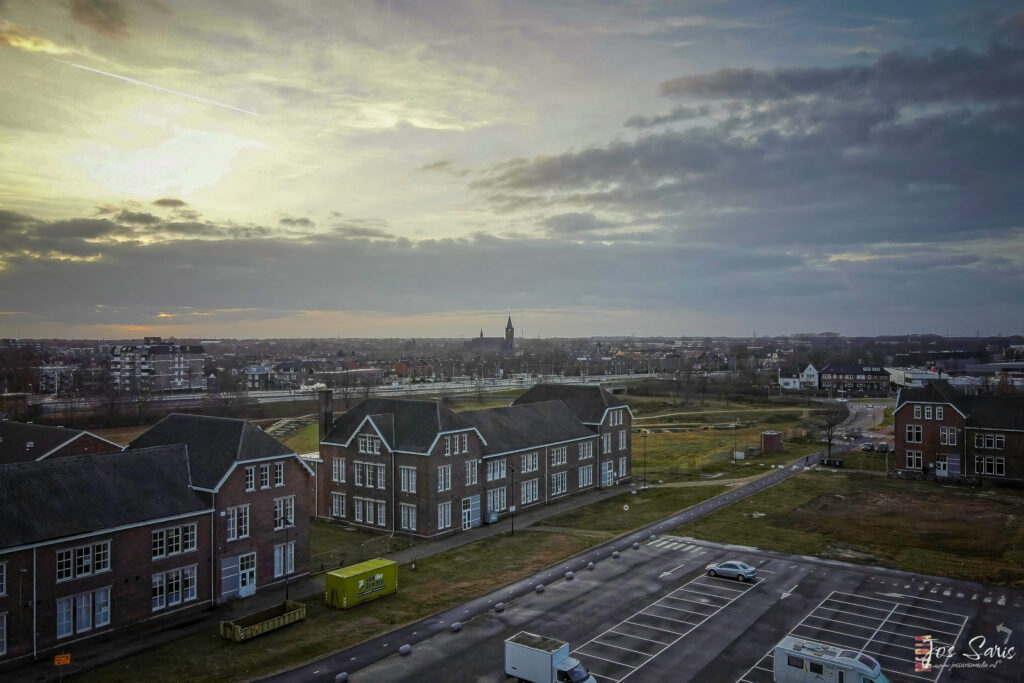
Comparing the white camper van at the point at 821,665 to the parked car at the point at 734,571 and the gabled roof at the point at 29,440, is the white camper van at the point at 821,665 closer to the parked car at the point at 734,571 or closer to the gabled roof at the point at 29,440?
the parked car at the point at 734,571

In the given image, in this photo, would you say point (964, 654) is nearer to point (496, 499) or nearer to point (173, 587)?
point (496, 499)

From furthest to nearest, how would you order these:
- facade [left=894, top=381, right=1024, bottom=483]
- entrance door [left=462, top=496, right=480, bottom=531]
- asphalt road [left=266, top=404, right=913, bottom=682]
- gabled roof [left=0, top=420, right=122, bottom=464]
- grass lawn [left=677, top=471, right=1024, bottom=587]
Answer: facade [left=894, top=381, right=1024, bottom=483] → entrance door [left=462, top=496, right=480, bottom=531] → gabled roof [left=0, top=420, right=122, bottom=464] → grass lawn [left=677, top=471, right=1024, bottom=587] → asphalt road [left=266, top=404, right=913, bottom=682]

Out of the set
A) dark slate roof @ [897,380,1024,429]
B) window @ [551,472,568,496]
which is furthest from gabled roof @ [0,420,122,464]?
dark slate roof @ [897,380,1024,429]

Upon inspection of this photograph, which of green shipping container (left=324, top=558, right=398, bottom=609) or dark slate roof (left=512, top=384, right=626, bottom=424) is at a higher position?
dark slate roof (left=512, top=384, right=626, bottom=424)

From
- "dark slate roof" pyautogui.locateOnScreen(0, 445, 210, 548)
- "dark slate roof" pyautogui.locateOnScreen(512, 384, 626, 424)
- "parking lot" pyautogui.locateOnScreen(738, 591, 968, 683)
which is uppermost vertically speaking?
"dark slate roof" pyautogui.locateOnScreen(512, 384, 626, 424)

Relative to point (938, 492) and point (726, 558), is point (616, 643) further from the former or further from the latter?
point (938, 492)

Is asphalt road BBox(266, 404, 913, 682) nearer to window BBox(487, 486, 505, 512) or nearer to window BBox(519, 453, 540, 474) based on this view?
window BBox(487, 486, 505, 512)
